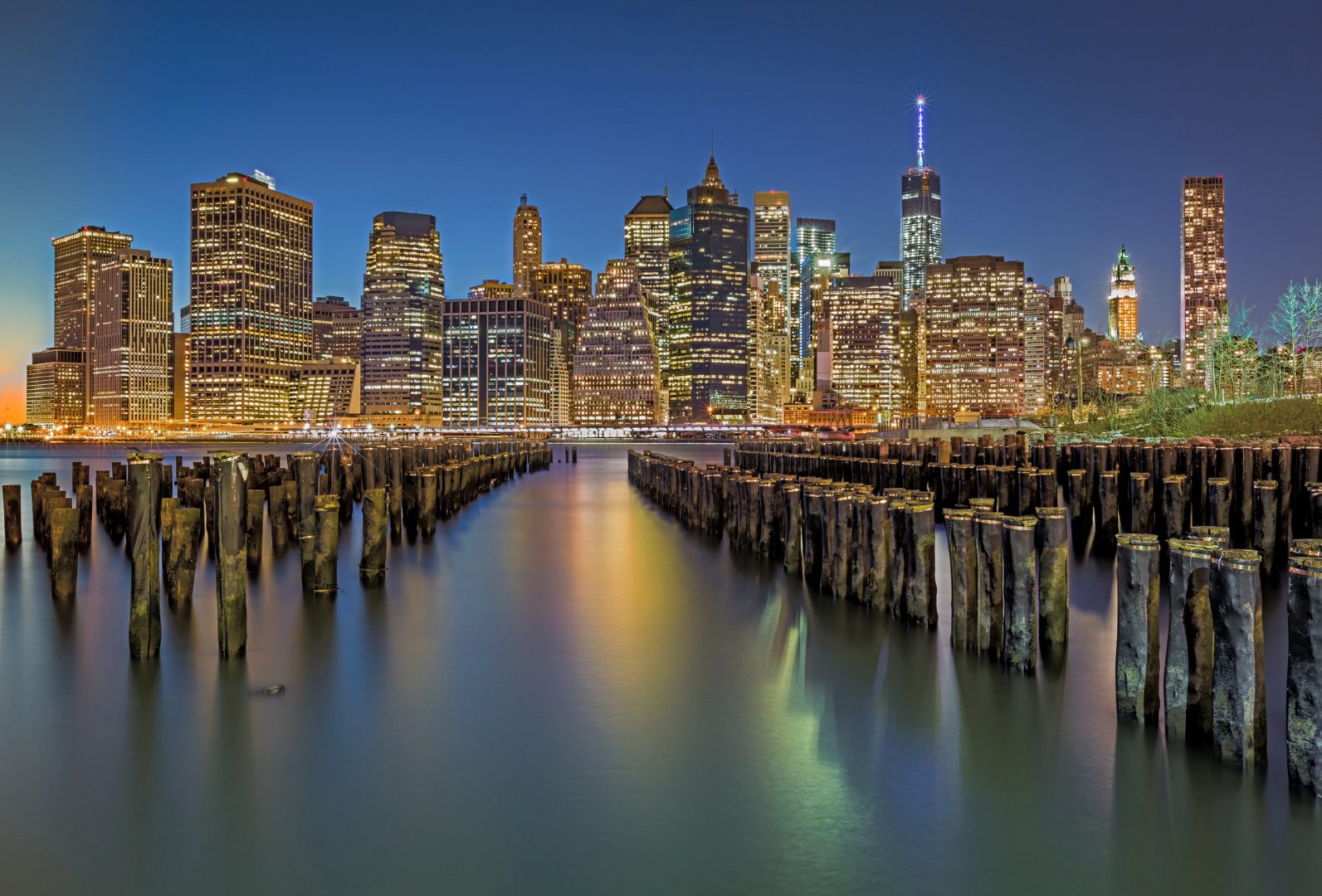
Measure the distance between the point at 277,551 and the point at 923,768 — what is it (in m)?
13.8

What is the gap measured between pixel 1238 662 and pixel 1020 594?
2.31 m

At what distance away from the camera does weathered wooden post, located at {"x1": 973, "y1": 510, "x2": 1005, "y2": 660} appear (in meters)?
8.07

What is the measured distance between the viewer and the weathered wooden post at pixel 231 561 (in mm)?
9031

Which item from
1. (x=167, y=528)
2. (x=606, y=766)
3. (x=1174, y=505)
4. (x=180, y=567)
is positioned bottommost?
(x=606, y=766)

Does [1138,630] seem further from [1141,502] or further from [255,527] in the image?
[255,527]

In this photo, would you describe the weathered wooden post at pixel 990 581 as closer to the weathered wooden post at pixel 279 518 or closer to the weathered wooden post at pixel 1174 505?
Answer: the weathered wooden post at pixel 1174 505

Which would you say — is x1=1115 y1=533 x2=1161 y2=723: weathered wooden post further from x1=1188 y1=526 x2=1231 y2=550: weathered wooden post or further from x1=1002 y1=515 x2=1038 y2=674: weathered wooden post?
x1=1188 y1=526 x2=1231 y2=550: weathered wooden post

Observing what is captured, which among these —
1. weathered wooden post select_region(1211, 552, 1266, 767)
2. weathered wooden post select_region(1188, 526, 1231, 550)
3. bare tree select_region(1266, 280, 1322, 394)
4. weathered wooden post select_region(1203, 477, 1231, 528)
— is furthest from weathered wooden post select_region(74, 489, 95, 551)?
bare tree select_region(1266, 280, 1322, 394)

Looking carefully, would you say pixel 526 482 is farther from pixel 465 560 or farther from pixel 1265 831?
pixel 1265 831

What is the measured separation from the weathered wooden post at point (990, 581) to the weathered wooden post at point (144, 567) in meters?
8.22

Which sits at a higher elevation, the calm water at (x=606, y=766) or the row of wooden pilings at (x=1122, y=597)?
the row of wooden pilings at (x=1122, y=597)

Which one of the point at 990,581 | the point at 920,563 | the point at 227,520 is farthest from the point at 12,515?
the point at 990,581

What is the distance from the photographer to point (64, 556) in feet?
41.2

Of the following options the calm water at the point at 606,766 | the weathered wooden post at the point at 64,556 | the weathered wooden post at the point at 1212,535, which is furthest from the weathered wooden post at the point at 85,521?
the weathered wooden post at the point at 1212,535
